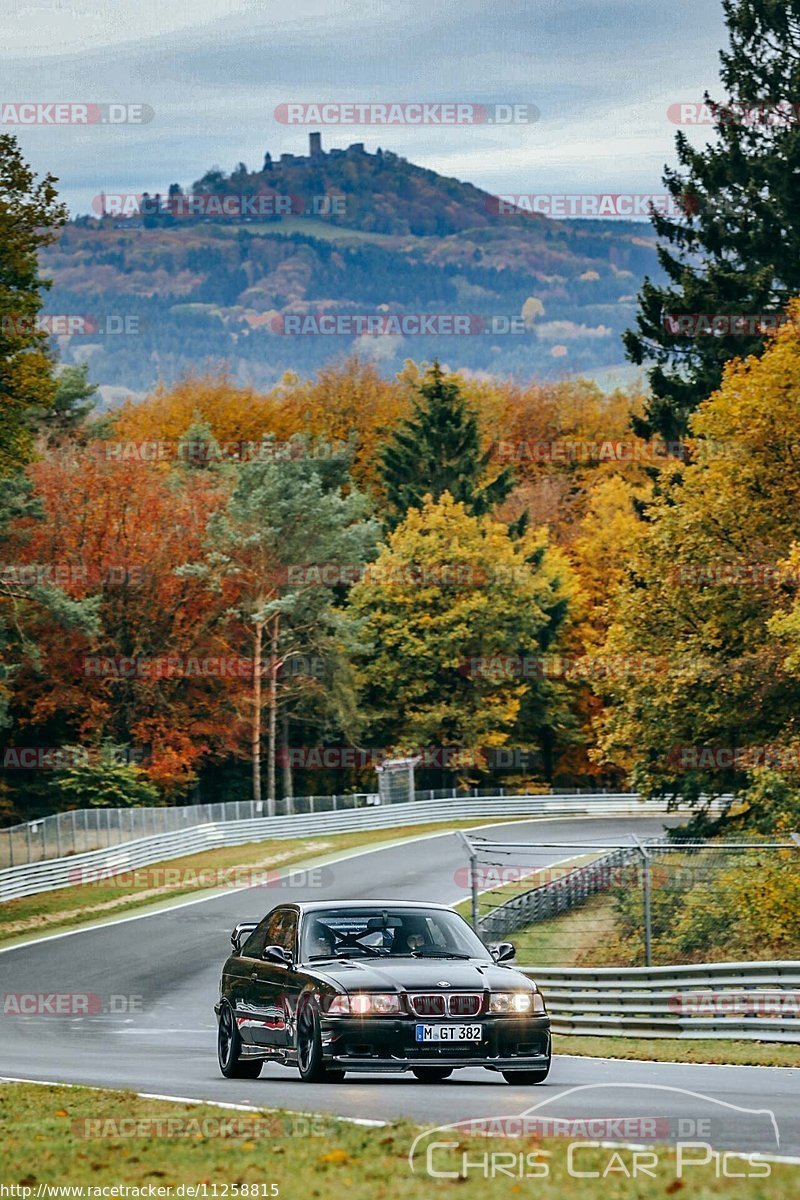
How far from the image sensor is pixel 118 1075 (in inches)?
656

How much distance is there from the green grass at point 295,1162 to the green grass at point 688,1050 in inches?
237

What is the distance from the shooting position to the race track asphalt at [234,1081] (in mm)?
11594

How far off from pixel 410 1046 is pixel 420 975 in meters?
0.59

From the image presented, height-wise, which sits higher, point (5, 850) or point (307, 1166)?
point (307, 1166)

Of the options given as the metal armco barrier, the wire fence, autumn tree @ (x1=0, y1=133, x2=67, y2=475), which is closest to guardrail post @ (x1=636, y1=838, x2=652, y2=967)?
the wire fence

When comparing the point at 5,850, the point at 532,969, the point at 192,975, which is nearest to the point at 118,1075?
the point at 532,969

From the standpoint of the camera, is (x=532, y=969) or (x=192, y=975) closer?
(x=532, y=969)

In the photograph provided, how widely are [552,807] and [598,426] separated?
103 ft

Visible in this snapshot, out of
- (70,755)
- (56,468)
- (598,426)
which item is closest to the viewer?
(70,755)

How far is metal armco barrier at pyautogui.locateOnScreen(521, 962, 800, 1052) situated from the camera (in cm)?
1941

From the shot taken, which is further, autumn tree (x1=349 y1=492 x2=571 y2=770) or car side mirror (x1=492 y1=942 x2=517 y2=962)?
autumn tree (x1=349 y1=492 x2=571 y2=770)

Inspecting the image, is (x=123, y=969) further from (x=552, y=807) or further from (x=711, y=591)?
(x=552, y=807)

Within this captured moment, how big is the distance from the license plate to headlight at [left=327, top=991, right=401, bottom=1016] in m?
0.25

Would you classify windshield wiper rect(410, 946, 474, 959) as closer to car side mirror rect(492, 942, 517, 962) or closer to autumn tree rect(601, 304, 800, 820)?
car side mirror rect(492, 942, 517, 962)
